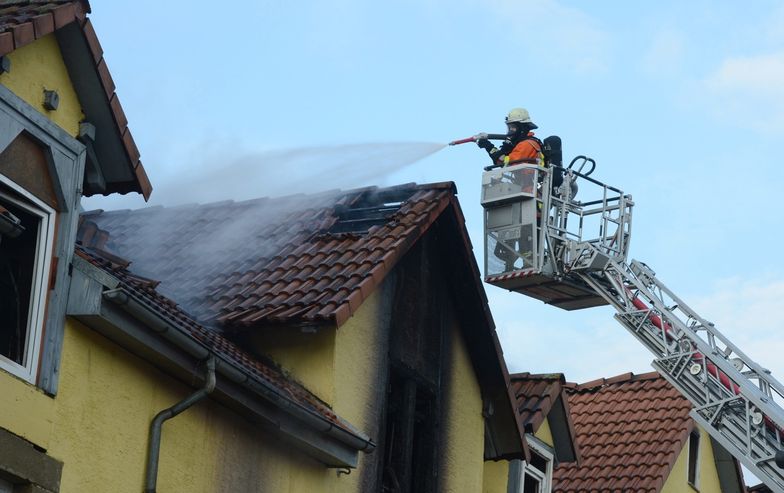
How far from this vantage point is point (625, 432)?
2134 cm

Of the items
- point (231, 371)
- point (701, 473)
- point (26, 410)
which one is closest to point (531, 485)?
point (701, 473)

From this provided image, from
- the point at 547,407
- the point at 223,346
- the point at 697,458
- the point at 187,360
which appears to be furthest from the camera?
the point at 697,458

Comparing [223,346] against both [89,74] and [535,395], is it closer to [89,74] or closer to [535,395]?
[89,74]

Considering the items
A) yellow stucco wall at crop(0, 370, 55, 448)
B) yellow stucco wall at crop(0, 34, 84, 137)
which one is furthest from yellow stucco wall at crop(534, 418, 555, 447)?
yellow stucco wall at crop(0, 370, 55, 448)

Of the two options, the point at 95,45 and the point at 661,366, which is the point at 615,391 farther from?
the point at 95,45

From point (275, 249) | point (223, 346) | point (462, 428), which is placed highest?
point (275, 249)

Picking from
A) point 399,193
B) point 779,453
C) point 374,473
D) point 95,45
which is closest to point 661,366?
point 779,453

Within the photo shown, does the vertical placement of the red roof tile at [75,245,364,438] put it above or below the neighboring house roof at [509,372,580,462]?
below

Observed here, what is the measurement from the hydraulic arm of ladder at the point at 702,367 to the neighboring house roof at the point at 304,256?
400cm

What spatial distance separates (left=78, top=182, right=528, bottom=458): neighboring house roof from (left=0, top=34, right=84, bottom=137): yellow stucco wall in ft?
10.6

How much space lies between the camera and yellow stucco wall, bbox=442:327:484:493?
1505cm

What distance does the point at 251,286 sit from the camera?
14266 mm

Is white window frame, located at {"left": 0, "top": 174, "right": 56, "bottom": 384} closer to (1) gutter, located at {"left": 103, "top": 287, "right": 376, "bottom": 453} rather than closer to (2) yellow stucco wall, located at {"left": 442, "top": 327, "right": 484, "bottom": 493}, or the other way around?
(1) gutter, located at {"left": 103, "top": 287, "right": 376, "bottom": 453}

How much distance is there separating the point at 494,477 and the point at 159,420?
681cm
